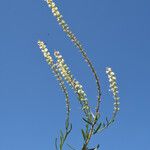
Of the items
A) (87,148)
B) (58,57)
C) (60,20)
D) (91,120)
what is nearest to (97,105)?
(91,120)

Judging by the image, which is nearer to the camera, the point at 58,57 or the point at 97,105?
the point at 97,105

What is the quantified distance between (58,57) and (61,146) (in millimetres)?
1772

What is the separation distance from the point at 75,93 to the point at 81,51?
769mm

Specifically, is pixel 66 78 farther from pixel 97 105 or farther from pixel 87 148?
pixel 87 148

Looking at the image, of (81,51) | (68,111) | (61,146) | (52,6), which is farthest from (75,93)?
(52,6)

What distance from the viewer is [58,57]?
721cm

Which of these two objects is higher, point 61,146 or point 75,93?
point 75,93

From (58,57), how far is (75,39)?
665 millimetres

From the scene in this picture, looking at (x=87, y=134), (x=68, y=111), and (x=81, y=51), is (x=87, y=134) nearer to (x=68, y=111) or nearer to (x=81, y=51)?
(x=68, y=111)

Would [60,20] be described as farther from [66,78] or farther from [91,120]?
[91,120]

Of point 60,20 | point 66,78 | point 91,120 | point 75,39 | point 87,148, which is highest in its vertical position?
point 60,20

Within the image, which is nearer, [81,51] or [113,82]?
[81,51]

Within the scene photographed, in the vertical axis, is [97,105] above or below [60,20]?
below

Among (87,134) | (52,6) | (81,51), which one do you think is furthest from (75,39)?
(87,134)
